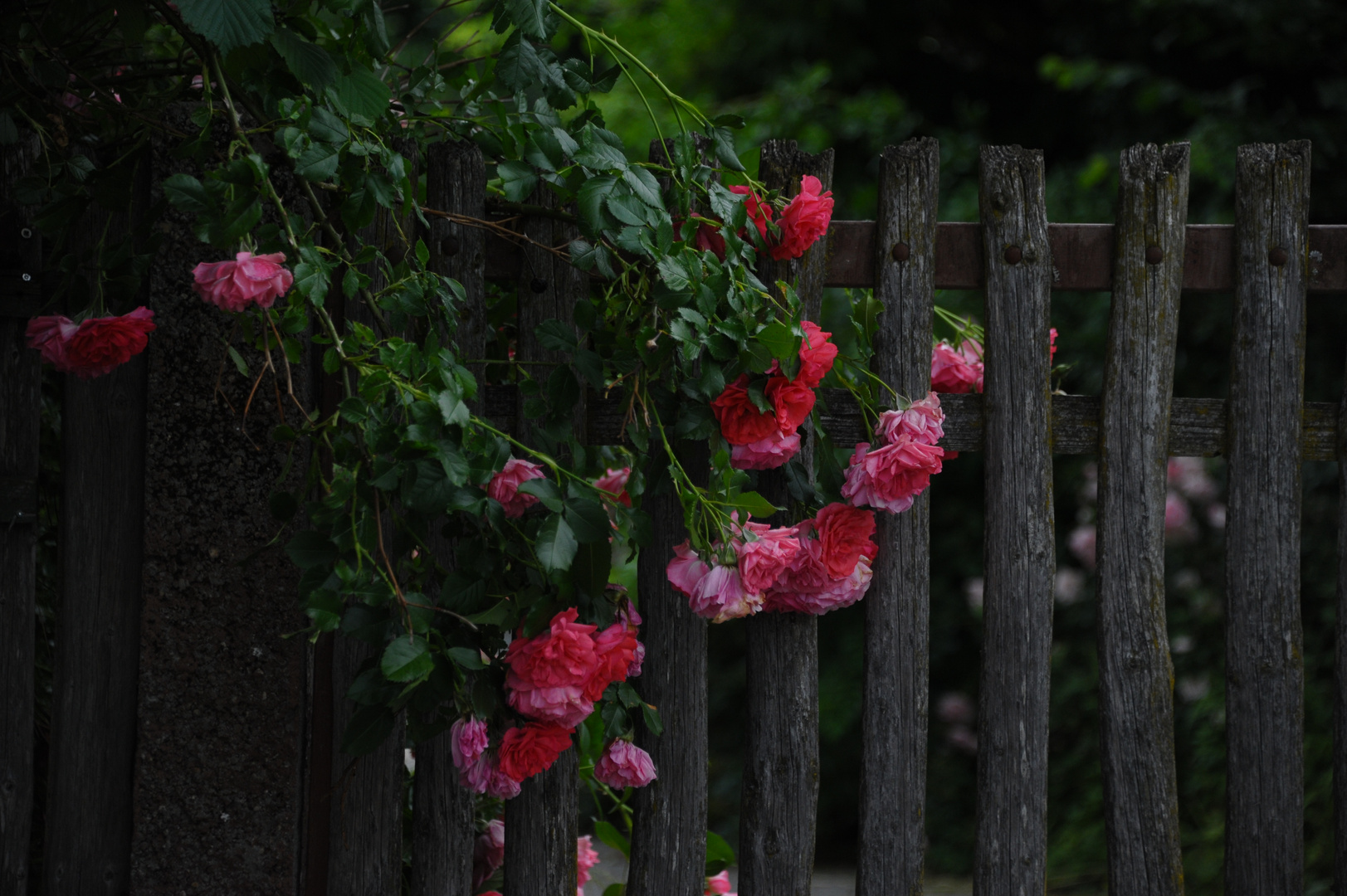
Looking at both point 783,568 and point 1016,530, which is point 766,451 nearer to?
point 783,568

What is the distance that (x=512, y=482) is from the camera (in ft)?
4.70

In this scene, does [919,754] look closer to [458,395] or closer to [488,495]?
[488,495]

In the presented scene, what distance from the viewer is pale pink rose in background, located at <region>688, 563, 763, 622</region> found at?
55.3 inches

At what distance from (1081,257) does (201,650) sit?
1.55 metres

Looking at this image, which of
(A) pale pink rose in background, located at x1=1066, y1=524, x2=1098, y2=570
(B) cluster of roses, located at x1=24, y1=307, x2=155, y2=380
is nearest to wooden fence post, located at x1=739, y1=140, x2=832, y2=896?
(B) cluster of roses, located at x1=24, y1=307, x2=155, y2=380

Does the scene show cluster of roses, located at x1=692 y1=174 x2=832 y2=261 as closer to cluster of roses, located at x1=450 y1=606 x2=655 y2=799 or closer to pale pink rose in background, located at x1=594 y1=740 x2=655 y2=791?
cluster of roses, located at x1=450 y1=606 x2=655 y2=799

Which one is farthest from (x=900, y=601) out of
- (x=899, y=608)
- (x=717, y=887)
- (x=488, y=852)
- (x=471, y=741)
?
(x=488, y=852)

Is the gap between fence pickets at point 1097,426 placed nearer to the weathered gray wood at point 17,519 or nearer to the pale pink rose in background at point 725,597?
the pale pink rose in background at point 725,597

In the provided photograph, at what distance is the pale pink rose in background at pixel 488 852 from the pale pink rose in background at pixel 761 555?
776 mm

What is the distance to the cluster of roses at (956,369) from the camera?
1.77 metres

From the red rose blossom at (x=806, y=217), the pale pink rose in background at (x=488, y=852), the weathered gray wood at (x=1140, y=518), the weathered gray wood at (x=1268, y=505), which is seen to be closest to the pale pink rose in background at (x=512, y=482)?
the red rose blossom at (x=806, y=217)

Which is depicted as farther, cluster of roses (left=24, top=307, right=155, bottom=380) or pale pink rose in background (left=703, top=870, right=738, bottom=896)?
pale pink rose in background (left=703, top=870, right=738, bottom=896)

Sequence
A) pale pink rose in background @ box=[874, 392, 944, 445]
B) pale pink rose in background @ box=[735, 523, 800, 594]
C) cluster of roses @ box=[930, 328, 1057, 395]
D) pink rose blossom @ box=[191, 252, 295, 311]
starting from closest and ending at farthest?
pink rose blossom @ box=[191, 252, 295, 311]
pale pink rose in background @ box=[735, 523, 800, 594]
pale pink rose in background @ box=[874, 392, 944, 445]
cluster of roses @ box=[930, 328, 1057, 395]

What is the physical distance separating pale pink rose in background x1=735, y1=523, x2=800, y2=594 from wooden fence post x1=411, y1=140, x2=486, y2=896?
0.50m
